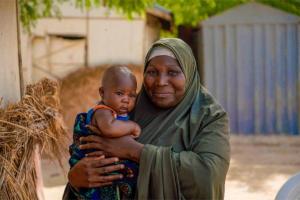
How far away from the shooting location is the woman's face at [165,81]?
8.44 ft

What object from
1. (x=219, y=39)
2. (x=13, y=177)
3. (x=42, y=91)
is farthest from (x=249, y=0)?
(x=13, y=177)

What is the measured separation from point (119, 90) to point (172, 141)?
0.32 m

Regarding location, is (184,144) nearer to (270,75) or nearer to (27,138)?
(27,138)

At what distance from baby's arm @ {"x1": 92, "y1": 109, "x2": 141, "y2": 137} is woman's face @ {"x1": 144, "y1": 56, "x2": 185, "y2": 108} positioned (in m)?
0.19

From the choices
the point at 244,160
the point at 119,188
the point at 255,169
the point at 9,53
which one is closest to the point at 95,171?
the point at 119,188

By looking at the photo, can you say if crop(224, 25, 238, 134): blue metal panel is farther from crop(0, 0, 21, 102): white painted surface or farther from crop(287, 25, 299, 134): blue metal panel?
crop(0, 0, 21, 102): white painted surface

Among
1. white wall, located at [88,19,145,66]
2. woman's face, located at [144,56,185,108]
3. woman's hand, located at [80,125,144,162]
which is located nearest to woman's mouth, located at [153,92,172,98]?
woman's face, located at [144,56,185,108]

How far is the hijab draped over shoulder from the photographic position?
8.04 ft

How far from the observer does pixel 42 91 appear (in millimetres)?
4277

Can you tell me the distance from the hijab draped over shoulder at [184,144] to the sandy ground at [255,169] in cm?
421

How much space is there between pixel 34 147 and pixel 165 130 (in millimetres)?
1465

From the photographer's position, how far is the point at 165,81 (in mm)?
2557

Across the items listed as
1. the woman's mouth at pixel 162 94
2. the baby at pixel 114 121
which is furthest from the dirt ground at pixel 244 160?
the woman's mouth at pixel 162 94

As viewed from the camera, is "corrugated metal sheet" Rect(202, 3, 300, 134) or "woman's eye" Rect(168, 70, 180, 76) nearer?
"woman's eye" Rect(168, 70, 180, 76)
